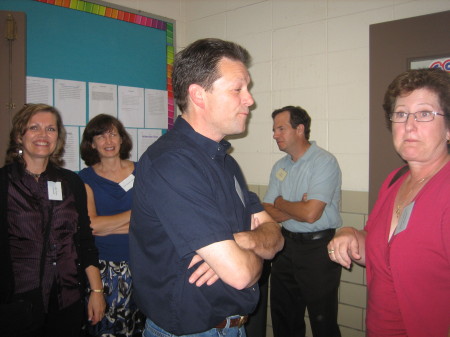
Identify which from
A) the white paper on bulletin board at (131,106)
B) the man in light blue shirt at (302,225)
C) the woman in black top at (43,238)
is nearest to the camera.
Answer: the woman in black top at (43,238)

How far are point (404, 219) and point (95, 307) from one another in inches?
75.9

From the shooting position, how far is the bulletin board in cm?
281

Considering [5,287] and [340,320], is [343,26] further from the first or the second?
[5,287]

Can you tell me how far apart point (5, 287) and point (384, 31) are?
299 centimetres

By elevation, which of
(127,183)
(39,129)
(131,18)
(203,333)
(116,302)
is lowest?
(116,302)

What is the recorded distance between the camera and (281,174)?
2963mm

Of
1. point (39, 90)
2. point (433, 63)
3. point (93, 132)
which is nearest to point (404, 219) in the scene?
point (433, 63)

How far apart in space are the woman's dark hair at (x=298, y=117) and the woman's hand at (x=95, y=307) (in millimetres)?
1974

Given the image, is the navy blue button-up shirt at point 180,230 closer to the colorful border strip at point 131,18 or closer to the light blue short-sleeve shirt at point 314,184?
the light blue short-sleeve shirt at point 314,184

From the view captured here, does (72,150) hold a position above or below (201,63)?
below

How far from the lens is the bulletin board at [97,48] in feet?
9.21

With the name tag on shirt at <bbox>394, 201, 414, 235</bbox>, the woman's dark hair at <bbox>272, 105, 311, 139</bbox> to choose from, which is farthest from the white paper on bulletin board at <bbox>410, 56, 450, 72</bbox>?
the name tag on shirt at <bbox>394, 201, 414, 235</bbox>

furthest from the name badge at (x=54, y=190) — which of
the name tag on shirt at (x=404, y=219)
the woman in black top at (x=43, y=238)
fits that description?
the name tag on shirt at (x=404, y=219)

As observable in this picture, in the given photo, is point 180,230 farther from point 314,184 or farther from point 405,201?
point 314,184
